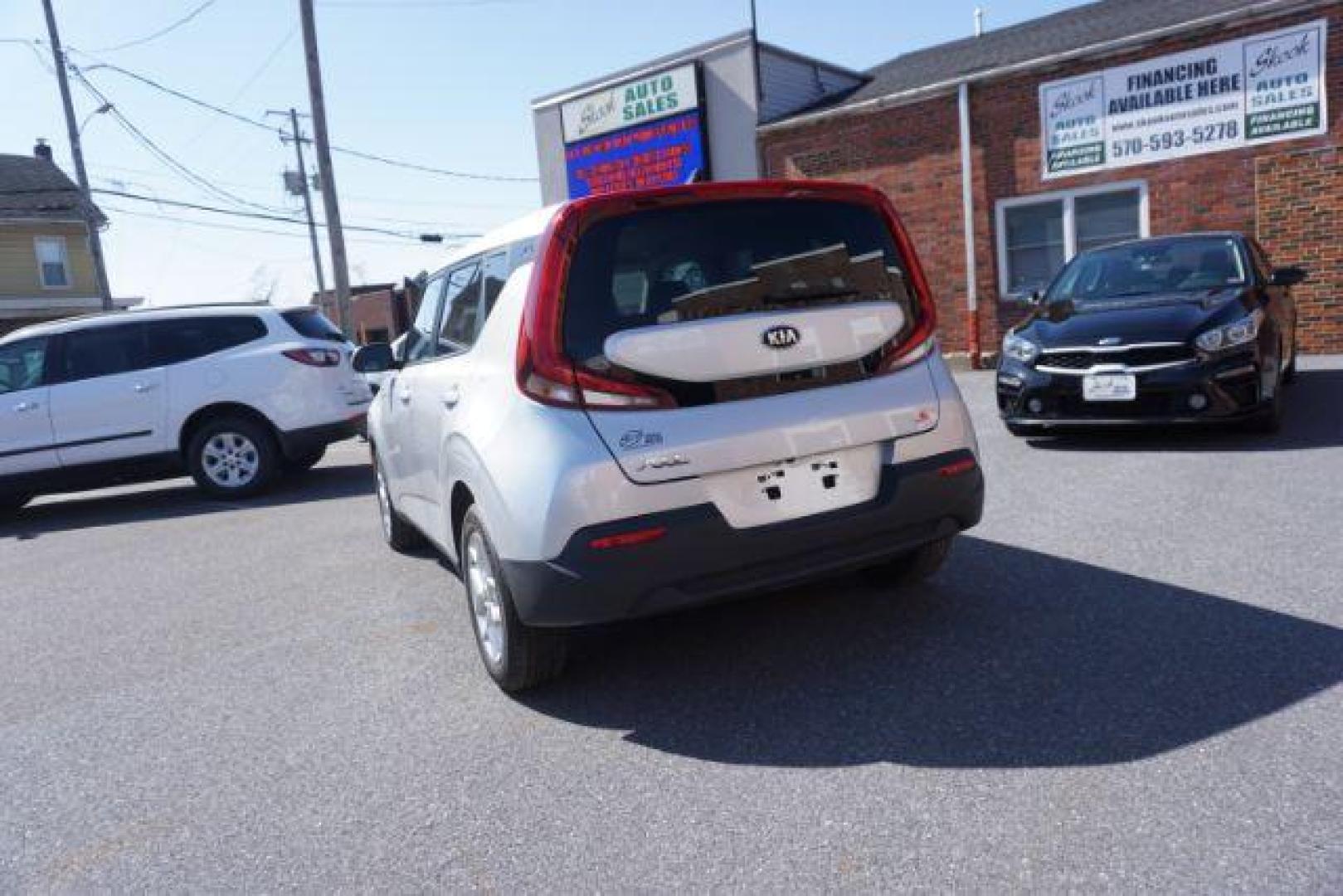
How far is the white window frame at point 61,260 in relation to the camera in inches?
1182

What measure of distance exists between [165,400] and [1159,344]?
7.96 meters

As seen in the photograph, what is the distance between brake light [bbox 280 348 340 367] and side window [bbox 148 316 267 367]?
0.38 meters

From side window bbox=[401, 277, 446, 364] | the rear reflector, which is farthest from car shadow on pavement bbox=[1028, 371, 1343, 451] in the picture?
side window bbox=[401, 277, 446, 364]

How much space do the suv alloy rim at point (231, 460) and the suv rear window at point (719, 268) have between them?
6818mm

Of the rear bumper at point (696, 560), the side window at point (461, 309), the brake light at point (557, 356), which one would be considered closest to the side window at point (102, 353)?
the side window at point (461, 309)

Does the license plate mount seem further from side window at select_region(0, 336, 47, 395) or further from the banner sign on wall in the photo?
the banner sign on wall

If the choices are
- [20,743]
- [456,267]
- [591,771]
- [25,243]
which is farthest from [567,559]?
[25,243]

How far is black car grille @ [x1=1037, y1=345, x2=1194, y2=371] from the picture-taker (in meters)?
6.48

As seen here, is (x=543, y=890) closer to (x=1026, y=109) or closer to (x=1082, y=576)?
(x=1082, y=576)

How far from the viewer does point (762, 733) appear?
3.06 m

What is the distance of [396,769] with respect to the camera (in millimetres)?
3084

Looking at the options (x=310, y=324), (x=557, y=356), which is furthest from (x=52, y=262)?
(x=557, y=356)

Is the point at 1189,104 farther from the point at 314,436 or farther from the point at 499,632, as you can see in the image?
the point at 499,632

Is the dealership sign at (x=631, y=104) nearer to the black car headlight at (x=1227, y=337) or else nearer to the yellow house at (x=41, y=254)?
the black car headlight at (x=1227, y=337)
